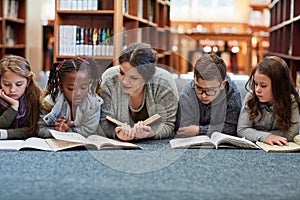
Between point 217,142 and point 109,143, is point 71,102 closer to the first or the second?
point 109,143

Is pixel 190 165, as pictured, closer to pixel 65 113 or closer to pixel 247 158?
pixel 247 158

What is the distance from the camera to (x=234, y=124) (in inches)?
96.9

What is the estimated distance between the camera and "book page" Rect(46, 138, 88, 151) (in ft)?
6.88

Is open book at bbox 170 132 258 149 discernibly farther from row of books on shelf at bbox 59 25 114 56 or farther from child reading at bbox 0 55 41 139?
row of books on shelf at bbox 59 25 114 56

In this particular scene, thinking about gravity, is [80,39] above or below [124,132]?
above

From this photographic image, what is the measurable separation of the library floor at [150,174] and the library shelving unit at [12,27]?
2.87 metres

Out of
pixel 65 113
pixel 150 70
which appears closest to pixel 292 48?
pixel 150 70

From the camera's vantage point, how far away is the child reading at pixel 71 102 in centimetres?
230

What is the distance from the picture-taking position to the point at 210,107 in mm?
2445

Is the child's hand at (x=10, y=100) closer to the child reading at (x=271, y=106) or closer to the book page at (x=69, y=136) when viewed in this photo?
the book page at (x=69, y=136)

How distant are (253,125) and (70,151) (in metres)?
0.86

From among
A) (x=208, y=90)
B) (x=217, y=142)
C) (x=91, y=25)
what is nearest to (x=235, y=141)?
(x=217, y=142)

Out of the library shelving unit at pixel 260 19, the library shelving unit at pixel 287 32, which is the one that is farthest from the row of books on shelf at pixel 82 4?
the library shelving unit at pixel 260 19

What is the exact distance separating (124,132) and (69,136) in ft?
0.78
